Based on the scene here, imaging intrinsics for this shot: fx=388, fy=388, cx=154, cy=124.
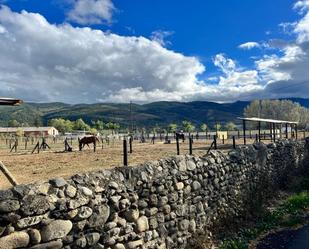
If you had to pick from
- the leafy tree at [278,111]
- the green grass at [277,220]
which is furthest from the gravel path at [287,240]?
the leafy tree at [278,111]

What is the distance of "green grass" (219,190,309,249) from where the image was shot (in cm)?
1055

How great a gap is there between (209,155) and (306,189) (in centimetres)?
804

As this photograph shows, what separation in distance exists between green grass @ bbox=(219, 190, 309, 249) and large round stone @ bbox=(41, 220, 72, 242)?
4.98m

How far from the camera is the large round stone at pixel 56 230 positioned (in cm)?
612

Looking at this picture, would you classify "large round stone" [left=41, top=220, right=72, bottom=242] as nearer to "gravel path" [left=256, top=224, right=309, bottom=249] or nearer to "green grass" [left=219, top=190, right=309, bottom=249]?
"green grass" [left=219, top=190, right=309, bottom=249]

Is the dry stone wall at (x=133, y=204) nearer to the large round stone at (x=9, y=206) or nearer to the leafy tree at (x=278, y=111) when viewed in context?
the large round stone at (x=9, y=206)

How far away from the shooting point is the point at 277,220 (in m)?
12.8

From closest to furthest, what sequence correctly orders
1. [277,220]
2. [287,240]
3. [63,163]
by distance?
[287,240] < [277,220] < [63,163]

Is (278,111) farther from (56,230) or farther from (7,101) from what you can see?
(56,230)

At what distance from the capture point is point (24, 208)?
5.86 meters

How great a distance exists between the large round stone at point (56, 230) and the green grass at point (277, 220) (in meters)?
4.98

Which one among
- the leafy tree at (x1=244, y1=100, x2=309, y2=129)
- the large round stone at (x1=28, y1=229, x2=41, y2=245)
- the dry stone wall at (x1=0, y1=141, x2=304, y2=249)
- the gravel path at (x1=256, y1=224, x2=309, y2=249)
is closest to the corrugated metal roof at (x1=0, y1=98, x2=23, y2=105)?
the dry stone wall at (x1=0, y1=141, x2=304, y2=249)

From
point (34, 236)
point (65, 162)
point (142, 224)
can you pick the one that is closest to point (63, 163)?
point (65, 162)

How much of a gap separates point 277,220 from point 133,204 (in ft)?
21.8
